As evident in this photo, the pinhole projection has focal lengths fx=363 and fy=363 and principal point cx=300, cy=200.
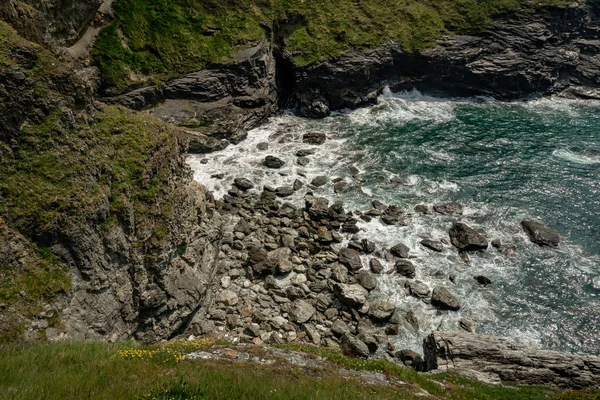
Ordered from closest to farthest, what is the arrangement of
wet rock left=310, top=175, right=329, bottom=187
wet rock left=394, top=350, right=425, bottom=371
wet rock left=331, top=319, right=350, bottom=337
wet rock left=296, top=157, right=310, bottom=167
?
wet rock left=394, top=350, right=425, bottom=371
wet rock left=331, top=319, right=350, bottom=337
wet rock left=310, top=175, right=329, bottom=187
wet rock left=296, top=157, right=310, bottom=167

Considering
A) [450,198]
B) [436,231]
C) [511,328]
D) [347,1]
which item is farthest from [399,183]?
A: [347,1]

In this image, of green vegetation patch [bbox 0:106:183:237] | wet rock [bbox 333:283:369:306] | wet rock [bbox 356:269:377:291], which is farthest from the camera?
wet rock [bbox 356:269:377:291]

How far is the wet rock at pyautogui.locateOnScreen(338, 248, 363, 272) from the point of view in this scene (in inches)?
1096

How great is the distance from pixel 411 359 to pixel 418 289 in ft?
19.0

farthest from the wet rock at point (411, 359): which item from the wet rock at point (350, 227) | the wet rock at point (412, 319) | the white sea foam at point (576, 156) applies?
the white sea foam at point (576, 156)

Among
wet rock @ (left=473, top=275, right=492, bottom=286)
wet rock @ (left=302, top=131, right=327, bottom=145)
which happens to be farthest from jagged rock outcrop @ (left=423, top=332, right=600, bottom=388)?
wet rock @ (left=302, top=131, right=327, bottom=145)

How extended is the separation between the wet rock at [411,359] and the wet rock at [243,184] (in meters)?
20.3

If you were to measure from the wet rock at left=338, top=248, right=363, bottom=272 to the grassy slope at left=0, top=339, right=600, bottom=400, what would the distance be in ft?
36.8

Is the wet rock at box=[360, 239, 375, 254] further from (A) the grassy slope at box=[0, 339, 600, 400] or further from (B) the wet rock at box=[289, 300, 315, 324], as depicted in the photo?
(A) the grassy slope at box=[0, 339, 600, 400]

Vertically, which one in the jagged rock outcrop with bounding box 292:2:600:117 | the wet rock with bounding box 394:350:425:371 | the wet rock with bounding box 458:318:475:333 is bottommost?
the wet rock with bounding box 394:350:425:371

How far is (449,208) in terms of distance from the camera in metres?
34.0

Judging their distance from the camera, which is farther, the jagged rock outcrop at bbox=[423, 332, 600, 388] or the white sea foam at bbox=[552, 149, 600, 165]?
the white sea foam at bbox=[552, 149, 600, 165]

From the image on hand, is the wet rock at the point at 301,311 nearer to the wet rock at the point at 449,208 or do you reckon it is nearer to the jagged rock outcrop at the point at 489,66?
the wet rock at the point at 449,208

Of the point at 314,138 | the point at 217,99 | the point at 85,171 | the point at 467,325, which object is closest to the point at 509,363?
the point at 467,325
